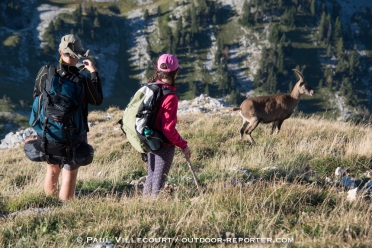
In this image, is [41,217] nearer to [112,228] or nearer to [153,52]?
[112,228]

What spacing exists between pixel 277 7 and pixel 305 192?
136709 millimetres

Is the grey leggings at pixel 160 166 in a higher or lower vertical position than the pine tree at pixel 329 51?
higher

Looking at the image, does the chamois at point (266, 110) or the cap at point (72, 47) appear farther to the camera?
the chamois at point (266, 110)

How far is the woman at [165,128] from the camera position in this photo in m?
4.86

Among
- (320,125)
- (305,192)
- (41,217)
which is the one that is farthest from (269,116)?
(41,217)

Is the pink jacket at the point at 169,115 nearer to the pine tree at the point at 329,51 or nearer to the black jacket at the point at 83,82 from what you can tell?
the black jacket at the point at 83,82

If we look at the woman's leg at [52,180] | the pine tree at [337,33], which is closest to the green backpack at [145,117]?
the woman's leg at [52,180]

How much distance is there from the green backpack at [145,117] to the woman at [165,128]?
0.26ft

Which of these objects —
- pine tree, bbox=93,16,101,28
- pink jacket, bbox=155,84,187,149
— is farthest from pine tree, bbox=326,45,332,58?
pink jacket, bbox=155,84,187,149

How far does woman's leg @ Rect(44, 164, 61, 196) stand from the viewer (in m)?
5.33

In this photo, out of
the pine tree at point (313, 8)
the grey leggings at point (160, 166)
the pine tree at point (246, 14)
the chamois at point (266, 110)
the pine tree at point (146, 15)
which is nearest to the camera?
the grey leggings at point (160, 166)

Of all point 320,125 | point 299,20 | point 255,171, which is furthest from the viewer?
point 299,20

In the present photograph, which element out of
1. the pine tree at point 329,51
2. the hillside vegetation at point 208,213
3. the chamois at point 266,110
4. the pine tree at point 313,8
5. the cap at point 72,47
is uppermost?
the pine tree at point 313,8

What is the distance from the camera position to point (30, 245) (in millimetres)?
3691
